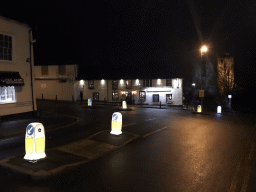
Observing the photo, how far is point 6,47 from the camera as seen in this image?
15750 millimetres

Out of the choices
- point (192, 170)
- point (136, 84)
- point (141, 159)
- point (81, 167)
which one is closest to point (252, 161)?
point (192, 170)

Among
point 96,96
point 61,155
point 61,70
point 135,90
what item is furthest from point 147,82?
point 61,155

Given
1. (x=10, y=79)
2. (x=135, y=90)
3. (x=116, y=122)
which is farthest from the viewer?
(x=135, y=90)

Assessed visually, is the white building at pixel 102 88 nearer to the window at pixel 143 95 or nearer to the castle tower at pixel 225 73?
the window at pixel 143 95

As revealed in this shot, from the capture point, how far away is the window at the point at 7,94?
15758 mm

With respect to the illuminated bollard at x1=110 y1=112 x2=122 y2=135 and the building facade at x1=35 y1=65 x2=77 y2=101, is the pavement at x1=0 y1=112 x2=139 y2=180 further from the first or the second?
the building facade at x1=35 y1=65 x2=77 y2=101

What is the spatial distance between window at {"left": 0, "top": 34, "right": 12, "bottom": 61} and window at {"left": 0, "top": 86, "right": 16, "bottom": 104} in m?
2.22

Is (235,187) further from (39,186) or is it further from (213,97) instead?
(213,97)

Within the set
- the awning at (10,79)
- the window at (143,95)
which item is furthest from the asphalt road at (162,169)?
the window at (143,95)

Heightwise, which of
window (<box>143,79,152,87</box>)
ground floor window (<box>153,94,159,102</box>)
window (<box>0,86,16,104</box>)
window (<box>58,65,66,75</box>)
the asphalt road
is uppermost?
window (<box>58,65,66,75</box>)

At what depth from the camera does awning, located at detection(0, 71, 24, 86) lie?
48.3ft

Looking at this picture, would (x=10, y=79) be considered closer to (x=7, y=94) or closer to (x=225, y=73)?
(x=7, y=94)

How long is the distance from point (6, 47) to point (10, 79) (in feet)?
8.23

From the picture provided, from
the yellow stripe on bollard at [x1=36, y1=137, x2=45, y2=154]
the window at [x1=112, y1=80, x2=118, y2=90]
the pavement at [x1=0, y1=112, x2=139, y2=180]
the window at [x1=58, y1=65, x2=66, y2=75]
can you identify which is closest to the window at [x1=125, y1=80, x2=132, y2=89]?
the window at [x1=112, y1=80, x2=118, y2=90]
